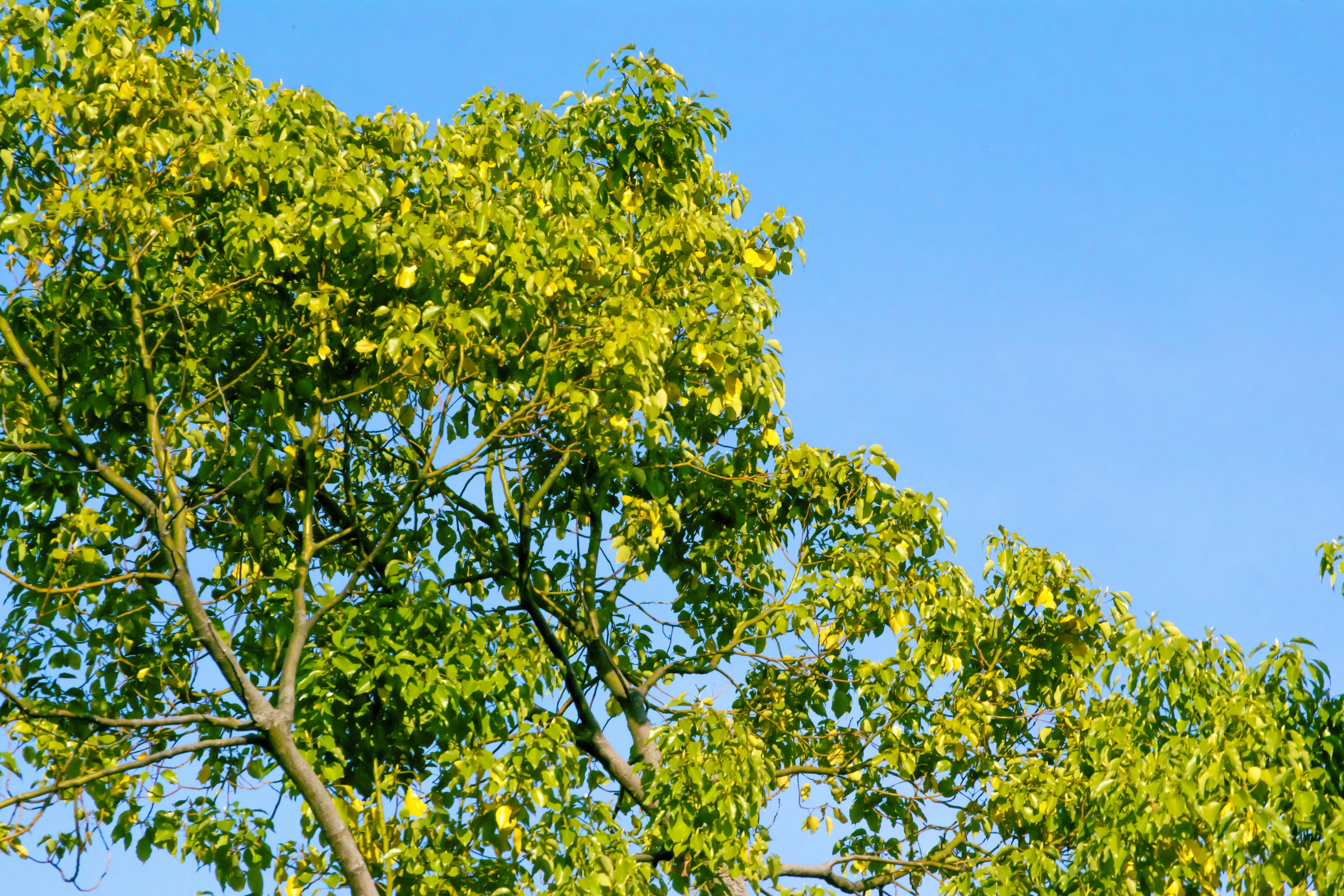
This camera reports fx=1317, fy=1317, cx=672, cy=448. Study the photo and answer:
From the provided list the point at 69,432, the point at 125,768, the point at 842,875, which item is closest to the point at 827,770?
the point at 842,875

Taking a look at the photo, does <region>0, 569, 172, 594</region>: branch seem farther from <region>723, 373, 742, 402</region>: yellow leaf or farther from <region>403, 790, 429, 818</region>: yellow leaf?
<region>723, 373, 742, 402</region>: yellow leaf

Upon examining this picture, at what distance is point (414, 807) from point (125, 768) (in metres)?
2.17

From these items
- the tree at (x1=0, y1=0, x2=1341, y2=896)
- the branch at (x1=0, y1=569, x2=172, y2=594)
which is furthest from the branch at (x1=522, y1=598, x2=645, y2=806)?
the branch at (x1=0, y1=569, x2=172, y2=594)

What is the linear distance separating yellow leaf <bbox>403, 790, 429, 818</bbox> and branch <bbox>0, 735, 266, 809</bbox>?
135 cm

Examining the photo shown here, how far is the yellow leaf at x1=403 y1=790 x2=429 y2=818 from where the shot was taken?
32.3ft

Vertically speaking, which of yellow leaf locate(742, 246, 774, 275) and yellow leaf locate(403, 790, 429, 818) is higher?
yellow leaf locate(742, 246, 774, 275)

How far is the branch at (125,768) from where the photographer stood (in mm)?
9617

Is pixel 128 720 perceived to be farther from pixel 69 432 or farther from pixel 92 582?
pixel 69 432

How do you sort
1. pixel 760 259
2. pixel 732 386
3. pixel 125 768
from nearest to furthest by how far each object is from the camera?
pixel 125 768 < pixel 732 386 < pixel 760 259

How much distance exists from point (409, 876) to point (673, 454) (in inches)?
193

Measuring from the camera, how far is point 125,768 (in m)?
9.80

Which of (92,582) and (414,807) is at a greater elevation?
(92,582)

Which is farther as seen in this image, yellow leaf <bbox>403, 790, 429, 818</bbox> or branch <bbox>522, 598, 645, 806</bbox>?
branch <bbox>522, 598, 645, 806</bbox>

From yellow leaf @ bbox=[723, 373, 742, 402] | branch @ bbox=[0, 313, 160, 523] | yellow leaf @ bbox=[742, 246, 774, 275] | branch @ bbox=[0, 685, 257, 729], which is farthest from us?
yellow leaf @ bbox=[742, 246, 774, 275]
